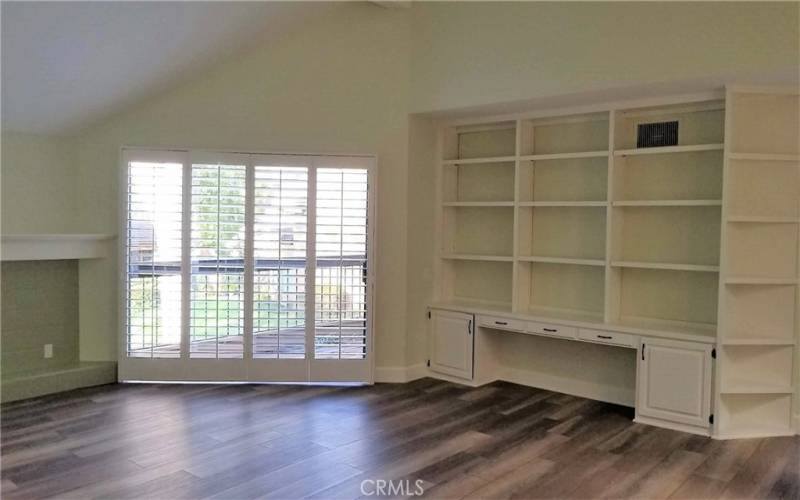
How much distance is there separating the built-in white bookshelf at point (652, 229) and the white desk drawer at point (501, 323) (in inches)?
4.7

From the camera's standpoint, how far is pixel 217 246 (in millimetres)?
5188

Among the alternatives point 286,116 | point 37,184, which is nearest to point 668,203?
point 286,116

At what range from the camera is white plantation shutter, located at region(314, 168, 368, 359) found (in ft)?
17.2

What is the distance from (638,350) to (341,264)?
2.49 metres

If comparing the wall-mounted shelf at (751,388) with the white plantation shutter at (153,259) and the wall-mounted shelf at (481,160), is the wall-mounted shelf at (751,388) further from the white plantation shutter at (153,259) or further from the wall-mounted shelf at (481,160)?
the white plantation shutter at (153,259)

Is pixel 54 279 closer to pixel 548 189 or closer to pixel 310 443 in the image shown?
pixel 310 443

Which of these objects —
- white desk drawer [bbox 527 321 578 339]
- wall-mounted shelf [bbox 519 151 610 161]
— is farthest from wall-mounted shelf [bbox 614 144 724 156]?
white desk drawer [bbox 527 321 578 339]

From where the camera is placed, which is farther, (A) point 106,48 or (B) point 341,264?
(B) point 341,264

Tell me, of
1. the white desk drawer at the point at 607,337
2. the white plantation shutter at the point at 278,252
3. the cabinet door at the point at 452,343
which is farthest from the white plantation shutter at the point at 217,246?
the white desk drawer at the point at 607,337

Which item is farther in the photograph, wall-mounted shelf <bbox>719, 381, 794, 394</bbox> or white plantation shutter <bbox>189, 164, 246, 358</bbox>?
white plantation shutter <bbox>189, 164, 246, 358</bbox>

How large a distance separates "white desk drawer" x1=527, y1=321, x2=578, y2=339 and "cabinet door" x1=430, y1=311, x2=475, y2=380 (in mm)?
580

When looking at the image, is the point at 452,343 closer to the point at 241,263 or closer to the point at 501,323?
the point at 501,323

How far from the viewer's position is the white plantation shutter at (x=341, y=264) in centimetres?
523

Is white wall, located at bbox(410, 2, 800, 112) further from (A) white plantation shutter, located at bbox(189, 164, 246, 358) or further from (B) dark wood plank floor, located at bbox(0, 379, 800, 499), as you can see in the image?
A: (B) dark wood plank floor, located at bbox(0, 379, 800, 499)
